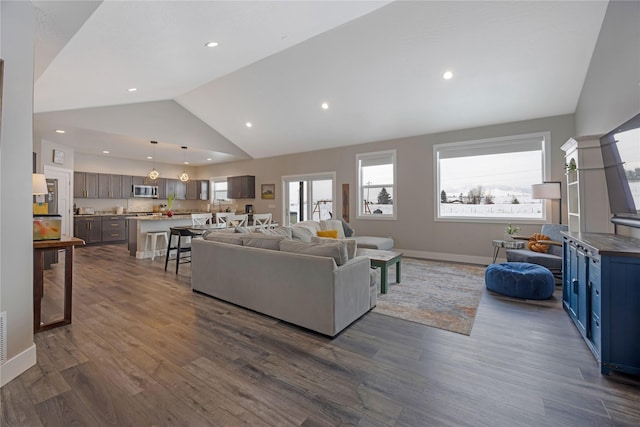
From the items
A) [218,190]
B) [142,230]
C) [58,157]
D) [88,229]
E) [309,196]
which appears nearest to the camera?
[142,230]

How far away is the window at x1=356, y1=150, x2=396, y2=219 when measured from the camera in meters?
6.47

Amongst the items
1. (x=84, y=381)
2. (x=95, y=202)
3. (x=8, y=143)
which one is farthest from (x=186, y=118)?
(x=84, y=381)

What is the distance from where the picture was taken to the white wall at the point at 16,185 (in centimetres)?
182

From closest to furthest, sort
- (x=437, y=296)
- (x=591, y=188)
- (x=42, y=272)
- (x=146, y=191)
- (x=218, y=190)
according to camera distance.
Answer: (x=42, y=272) → (x=591, y=188) → (x=437, y=296) → (x=146, y=191) → (x=218, y=190)

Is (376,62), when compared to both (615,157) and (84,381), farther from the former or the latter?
(84,381)

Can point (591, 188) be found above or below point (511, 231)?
above

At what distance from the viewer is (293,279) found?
264 cm

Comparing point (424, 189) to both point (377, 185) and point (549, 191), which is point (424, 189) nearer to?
point (377, 185)

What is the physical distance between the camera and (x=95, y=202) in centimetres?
844

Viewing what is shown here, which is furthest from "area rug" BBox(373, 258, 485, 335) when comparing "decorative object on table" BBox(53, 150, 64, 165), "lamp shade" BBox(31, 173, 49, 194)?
"decorative object on table" BBox(53, 150, 64, 165)

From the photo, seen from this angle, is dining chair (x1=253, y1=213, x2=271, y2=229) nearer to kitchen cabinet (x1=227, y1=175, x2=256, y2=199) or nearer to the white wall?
kitchen cabinet (x1=227, y1=175, x2=256, y2=199)

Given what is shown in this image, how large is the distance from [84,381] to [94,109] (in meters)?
5.58

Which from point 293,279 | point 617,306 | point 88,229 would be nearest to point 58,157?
point 88,229

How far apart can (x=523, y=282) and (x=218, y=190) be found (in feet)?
32.2
